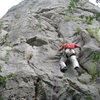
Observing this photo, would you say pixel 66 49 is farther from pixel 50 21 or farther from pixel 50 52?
pixel 50 21

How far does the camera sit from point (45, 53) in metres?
12.7

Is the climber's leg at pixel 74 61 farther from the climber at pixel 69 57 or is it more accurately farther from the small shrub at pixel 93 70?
the small shrub at pixel 93 70

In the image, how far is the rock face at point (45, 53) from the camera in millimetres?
10281

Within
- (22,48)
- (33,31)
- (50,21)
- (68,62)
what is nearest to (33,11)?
(50,21)

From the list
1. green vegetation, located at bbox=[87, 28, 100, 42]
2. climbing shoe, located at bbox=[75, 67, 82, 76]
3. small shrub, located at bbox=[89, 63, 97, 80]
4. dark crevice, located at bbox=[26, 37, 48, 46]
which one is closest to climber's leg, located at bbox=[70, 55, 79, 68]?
climbing shoe, located at bbox=[75, 67, 82, 76]

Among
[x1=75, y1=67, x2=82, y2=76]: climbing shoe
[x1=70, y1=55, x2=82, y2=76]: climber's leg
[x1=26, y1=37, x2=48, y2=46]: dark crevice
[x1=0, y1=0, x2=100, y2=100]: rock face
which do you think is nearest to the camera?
[x1=0, y1=0, x2=100, y2=100]: rock face

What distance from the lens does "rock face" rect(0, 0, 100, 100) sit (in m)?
10.3

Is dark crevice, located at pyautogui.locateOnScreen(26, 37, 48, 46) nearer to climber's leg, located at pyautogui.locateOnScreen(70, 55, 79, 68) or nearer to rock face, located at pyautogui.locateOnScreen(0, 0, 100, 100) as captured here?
rock face, located at pyautogui.locateOnScreen(0, 0, 100, 100)

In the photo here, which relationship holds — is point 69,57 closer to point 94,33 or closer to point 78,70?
point 78,70

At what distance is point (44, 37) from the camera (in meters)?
14.1

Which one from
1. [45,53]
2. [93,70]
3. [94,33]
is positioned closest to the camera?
[93,70]

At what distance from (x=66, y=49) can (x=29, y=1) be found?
32.7 ft

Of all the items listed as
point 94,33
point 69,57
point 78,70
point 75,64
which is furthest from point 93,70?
point 94,33

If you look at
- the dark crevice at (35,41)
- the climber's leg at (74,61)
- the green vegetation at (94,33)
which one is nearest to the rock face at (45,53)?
the dark crevice at (35,41)
